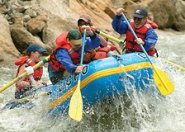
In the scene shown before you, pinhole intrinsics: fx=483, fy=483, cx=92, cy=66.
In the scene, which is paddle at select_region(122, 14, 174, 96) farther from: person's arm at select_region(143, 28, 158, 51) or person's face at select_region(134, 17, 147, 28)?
person's face at select_region(134, 17, 147, 28)

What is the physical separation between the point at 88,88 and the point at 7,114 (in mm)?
1800

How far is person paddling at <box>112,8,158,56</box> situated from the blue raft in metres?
0.76

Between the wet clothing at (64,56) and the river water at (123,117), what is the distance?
464 mm

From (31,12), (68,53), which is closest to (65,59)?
(68,53)

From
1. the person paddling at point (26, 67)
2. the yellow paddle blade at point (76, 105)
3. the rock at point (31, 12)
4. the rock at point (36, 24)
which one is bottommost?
the rock at point (31, 12)

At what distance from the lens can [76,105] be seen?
6051 millimetres

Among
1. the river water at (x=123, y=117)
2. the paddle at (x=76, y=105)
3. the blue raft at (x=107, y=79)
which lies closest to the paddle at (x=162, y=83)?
the blue raft at (x=107, y=79)

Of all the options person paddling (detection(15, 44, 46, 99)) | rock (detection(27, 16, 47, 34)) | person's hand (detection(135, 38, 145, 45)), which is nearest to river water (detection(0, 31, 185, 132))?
person paddling (detection(15, 44, 46, 99))

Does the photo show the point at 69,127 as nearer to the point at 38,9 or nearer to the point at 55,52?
the point at 55,52

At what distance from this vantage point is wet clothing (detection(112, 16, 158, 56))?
24.4ft

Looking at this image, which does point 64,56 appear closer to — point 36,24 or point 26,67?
point 26,67

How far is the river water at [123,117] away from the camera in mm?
6562

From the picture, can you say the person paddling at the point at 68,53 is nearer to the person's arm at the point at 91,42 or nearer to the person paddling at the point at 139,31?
the person's arm at the point at 91,42

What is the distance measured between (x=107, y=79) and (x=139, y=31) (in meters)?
1.61
